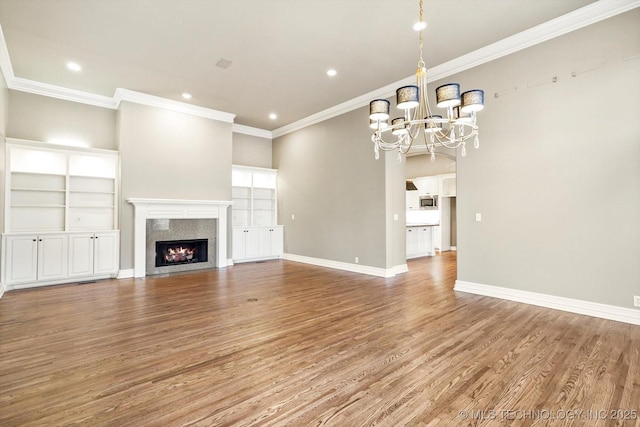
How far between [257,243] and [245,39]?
16.6ft

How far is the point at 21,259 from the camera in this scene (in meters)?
4.95

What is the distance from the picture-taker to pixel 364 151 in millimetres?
6379

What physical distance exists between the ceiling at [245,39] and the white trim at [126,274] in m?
3.55

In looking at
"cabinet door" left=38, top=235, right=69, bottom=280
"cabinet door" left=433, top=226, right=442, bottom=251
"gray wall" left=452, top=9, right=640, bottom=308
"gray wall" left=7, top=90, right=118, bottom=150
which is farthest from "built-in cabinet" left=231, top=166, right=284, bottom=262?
"cabinet door" left=433, top=226, right=442, bottom=251

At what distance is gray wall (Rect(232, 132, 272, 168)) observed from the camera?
27.5 feet

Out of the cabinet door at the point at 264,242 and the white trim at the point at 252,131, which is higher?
the white trim at the point at 252,131

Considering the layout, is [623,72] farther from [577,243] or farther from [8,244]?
[8,244]

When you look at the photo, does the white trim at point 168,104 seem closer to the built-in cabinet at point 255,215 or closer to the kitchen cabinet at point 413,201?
the built-in cabinet at point 255,215

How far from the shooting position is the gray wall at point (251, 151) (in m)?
8.37

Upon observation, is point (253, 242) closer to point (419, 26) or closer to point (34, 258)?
point (34, 258)

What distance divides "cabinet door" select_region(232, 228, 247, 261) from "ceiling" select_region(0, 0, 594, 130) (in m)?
3.37

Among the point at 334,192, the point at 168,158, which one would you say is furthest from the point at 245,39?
the point at 334,192

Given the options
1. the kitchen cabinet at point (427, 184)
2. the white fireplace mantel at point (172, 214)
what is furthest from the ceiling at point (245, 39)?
the kitchen cabinet at point (427, 184)

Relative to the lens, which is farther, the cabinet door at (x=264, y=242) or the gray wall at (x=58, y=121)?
the cabinet door at (x=264, y=242)
